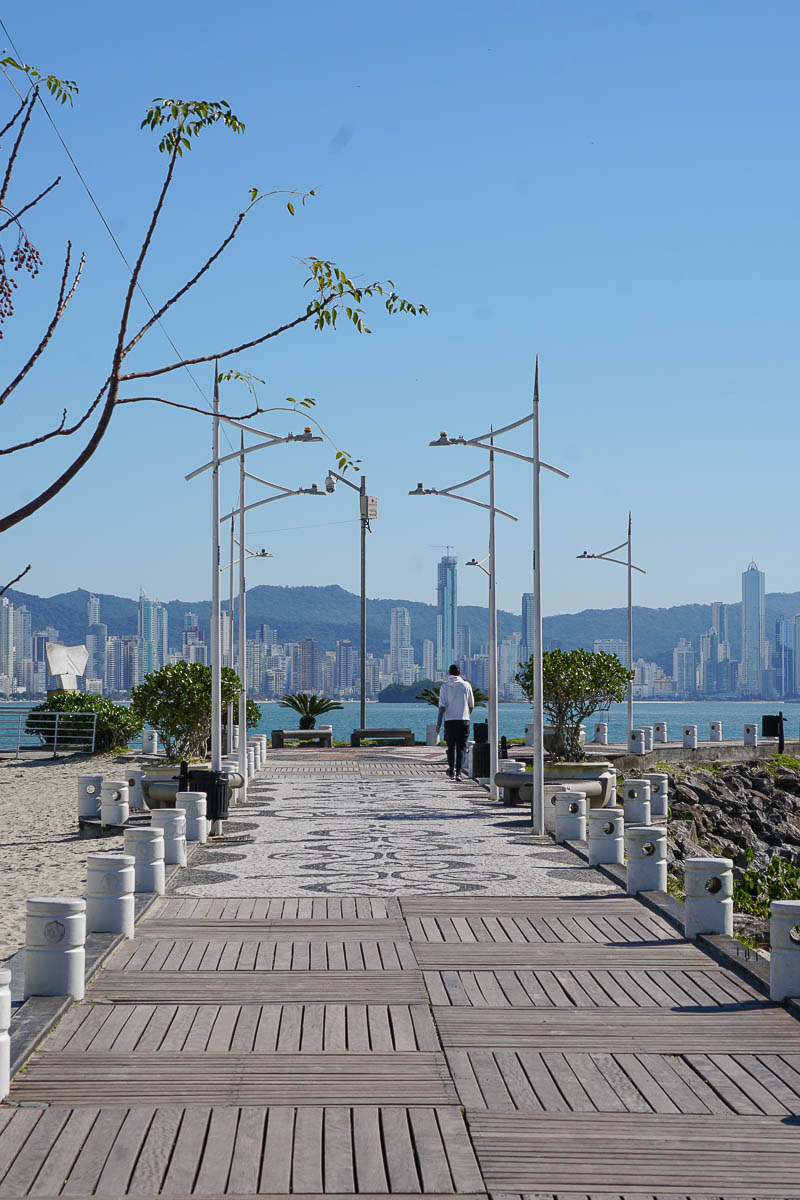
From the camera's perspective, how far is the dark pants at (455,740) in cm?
2683

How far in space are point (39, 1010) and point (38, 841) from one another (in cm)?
1245

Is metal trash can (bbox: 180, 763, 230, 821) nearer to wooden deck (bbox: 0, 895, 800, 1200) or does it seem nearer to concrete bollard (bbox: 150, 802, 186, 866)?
concrete bollard (bbox: 150, 802, 186, 866)

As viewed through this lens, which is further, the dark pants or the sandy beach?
the dark pants

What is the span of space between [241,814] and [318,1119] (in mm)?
14477

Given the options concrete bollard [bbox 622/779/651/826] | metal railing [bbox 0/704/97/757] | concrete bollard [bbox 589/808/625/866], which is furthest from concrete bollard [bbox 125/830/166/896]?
metal railing [bbox 0/704/97/757]

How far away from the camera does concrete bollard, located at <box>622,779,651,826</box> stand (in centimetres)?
1939

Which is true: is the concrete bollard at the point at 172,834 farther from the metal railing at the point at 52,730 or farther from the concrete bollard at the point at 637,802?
the metal railing at the point at 52,730

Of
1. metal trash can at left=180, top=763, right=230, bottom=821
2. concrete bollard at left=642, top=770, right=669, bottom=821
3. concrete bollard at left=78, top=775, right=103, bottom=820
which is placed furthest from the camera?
concrete bollard at left=642, top=770, right=669, bottom=821

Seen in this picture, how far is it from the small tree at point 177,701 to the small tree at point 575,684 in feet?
19.4

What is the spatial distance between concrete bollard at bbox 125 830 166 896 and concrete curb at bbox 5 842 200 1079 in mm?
2101

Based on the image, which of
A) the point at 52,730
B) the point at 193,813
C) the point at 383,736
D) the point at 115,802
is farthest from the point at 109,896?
the point at 383,736

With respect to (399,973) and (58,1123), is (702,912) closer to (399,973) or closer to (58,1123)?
(399,973)

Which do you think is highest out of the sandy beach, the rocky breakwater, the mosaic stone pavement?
the mosaic stone pavement

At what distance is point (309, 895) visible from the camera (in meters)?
12.2
